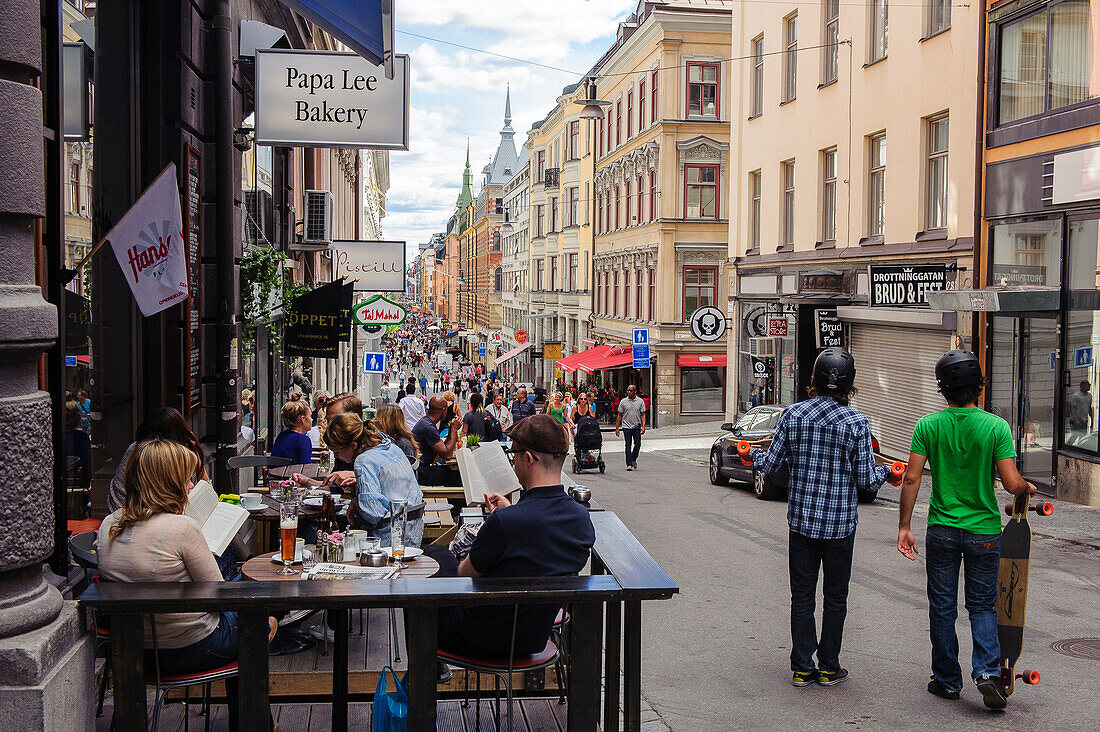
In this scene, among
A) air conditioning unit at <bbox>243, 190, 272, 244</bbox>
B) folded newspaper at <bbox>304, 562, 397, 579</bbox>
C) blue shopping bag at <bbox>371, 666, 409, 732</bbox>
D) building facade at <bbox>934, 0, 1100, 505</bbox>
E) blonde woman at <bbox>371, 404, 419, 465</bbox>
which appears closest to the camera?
blue shopping bag at <bbox>371, 666, 409, 732</bbox>

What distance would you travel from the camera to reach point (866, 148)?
22562mm

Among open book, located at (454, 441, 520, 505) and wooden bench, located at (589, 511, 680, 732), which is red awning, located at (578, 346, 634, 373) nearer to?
open book, located at (454, 441, 520, 505)

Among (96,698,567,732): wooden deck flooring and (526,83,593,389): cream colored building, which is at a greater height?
(526,83,593,389): cream colored building

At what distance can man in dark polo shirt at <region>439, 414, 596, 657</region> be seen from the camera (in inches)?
177

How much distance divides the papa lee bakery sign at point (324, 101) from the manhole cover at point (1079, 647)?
7.10 m

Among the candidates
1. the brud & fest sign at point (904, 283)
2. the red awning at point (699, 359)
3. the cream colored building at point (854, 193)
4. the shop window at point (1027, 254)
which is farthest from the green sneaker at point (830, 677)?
the red awning at point (699, 359)

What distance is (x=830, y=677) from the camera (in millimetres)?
6383

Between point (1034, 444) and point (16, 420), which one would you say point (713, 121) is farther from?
point (16, 420)

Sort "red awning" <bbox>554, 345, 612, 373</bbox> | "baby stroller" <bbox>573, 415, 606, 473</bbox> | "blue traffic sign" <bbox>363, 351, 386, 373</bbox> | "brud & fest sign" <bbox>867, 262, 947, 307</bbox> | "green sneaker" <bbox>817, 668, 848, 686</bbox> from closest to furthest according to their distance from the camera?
"green sneaker" <bbox>817, 668, 848, 686</bbox> < "brud & fest sign" <bbox>867, 262, 947, 307</bbox> < "baby stroller" <bbox>573, 415, 606, 473</bbox> < "blue traffic sign" <bbox>363, 351, 386, 373</bbox> < "red awning" <bbox>554, 345, 612, 373</bbox>

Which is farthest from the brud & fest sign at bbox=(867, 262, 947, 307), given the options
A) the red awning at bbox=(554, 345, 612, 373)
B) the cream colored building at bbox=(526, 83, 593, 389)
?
the cream colored building at bbox=(526, 83, 593, 389)

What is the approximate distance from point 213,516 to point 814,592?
3.43 m

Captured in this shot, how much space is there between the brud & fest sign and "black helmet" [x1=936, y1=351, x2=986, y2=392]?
1347 cm

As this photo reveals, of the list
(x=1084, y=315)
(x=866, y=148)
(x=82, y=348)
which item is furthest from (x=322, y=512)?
(x=866, y=148)

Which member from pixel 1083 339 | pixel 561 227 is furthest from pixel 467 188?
pixel 1083 339
